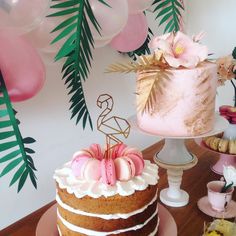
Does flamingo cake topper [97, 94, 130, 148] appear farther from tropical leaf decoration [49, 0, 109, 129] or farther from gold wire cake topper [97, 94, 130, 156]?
tropical leaf decoration [49, 0, 109, 129]

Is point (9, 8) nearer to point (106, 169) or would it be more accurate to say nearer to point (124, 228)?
point (106, 169)

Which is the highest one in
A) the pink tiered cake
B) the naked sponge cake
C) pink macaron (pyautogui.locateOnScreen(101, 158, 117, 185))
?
the pink tiered cake

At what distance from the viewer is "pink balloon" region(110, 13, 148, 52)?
0.86 metres

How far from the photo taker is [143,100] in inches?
28.9

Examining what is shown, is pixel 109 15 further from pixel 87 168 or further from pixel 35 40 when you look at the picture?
pixel 87 168

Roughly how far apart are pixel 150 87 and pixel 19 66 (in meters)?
0.28

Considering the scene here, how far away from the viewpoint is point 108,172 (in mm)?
581

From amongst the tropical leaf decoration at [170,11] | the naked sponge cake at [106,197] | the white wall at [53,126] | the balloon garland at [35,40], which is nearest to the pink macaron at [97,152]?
the naked sponge cake at [106,197]

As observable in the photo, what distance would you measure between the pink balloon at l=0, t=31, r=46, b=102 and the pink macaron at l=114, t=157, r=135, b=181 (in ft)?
0.68

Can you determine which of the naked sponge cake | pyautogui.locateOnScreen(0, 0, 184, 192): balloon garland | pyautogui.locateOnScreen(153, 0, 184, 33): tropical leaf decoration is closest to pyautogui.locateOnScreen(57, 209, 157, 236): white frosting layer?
the naked sponge cake

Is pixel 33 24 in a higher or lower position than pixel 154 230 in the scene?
higher

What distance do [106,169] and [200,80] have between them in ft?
0.94

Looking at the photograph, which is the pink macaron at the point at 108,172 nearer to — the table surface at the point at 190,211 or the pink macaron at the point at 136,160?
the pink macaron at the point at 136,160

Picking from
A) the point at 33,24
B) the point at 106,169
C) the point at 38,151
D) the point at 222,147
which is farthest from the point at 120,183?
the point at 222,147
